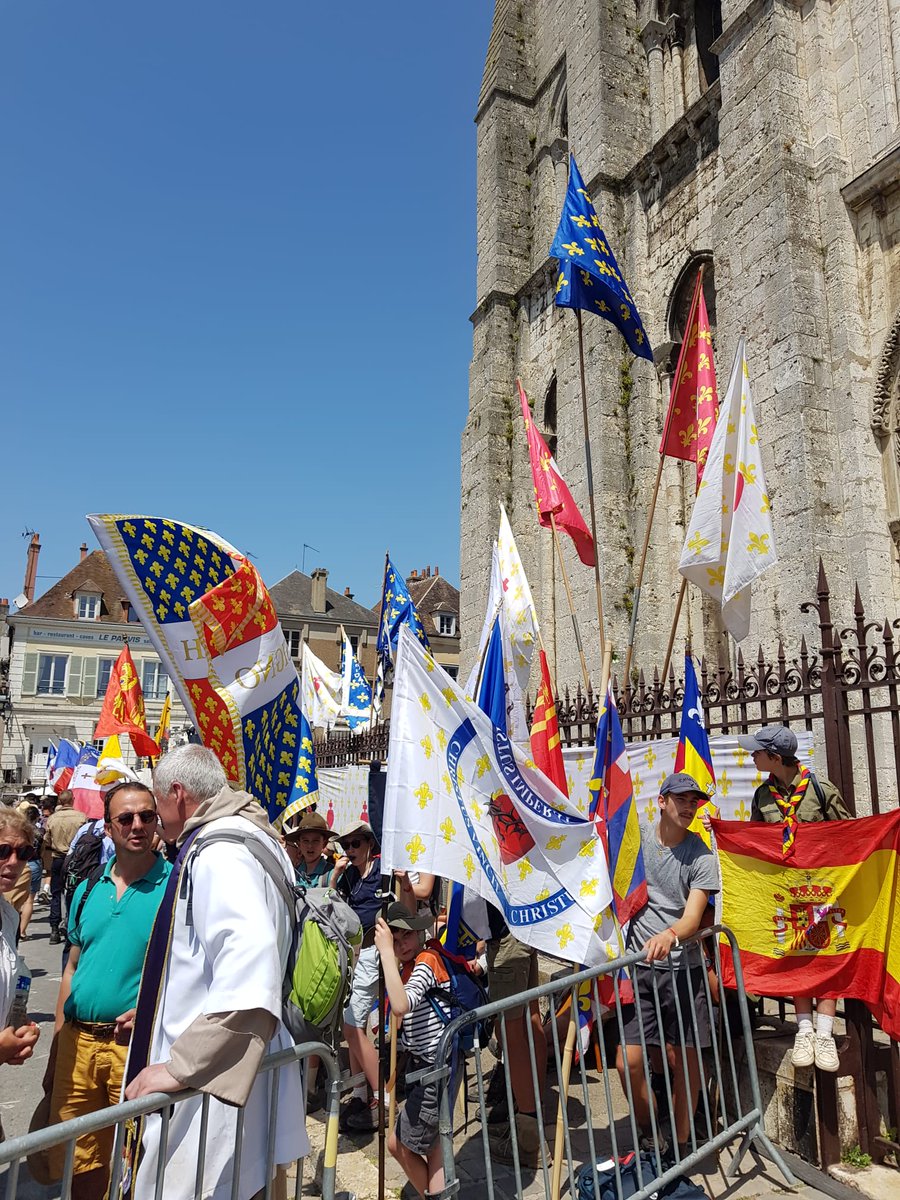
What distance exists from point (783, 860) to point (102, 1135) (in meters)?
3.49

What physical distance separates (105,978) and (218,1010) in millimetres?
1645

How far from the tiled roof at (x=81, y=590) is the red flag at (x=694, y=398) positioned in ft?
125

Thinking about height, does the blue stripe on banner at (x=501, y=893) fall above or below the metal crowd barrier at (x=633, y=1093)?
above

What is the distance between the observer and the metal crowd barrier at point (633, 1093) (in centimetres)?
330

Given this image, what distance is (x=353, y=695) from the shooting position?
50.5 ft

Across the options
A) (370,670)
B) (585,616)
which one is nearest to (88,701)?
(370,670)

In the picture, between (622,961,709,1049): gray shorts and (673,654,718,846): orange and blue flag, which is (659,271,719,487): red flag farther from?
(622,961,709,1049): gray shorts

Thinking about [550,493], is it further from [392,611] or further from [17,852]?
[17,852]

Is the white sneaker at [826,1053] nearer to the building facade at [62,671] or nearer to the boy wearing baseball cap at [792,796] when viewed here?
the boy wearing baseball cap at [792,796]

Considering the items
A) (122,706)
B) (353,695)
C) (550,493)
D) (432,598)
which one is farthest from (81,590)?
(550,493)

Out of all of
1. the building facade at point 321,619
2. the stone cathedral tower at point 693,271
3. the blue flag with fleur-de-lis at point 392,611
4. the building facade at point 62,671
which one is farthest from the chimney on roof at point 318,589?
the blue flag with fleur-de-lis at point 392,611

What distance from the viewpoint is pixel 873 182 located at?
9133 mm

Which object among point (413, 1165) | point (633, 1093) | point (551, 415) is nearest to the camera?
point (413, 1165)

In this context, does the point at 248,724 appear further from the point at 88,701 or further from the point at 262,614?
the point at 88,701
